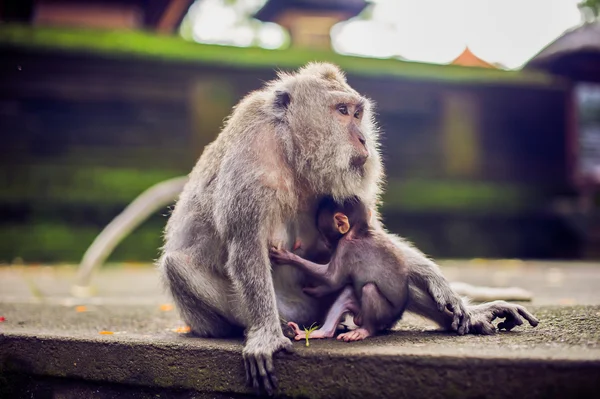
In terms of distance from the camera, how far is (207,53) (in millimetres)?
11281

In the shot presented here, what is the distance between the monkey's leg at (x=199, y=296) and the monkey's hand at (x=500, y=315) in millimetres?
1096

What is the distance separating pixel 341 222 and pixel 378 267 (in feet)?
0.91

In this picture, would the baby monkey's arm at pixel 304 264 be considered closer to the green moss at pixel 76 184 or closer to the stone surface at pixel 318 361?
the stone surface at pixel 318 361

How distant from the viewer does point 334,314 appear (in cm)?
317

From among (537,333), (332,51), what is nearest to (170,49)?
(332,51)

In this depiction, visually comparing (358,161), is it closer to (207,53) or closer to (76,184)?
(76,184)

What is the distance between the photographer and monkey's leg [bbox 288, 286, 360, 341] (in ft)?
10.2

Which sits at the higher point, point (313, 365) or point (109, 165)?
point (313, 365)

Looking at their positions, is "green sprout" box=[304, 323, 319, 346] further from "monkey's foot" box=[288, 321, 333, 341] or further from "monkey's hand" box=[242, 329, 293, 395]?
"monkey's hand" box=[242, 329, 293, 395]

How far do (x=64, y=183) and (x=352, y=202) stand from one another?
8.17m

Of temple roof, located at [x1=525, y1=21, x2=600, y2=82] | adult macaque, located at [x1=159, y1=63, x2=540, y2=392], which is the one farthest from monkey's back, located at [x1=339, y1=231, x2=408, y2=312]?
temple roof, located at [x1=525, y1=21, x2=600, y2=82]

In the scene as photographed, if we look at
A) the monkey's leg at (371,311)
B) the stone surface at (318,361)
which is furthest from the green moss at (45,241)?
the monkey's leg at (371,311)

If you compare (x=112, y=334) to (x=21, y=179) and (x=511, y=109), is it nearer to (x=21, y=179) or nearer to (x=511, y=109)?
(x=21, y=179)

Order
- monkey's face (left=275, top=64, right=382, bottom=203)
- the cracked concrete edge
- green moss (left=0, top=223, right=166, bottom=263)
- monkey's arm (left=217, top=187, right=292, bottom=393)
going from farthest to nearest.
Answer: green moss (left=0, top=223, right=166, bottom=263)
monkey's face (left=275, top=64, right=382, bottom=203)
monkey's arm (left=217, top=187, right=292, bottom=393)
the cracked concrete edge
